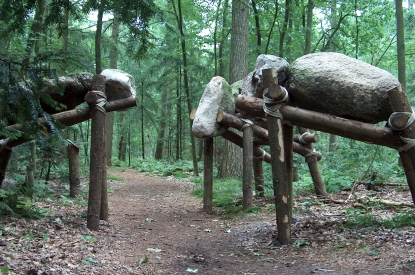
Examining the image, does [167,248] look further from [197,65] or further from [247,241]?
[197,65]

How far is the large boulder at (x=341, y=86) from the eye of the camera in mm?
5020

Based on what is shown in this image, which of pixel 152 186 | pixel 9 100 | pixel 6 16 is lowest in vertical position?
pixel 152 186

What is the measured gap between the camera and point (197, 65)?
1959 cm

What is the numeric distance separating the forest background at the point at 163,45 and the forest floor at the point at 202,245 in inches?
55.4

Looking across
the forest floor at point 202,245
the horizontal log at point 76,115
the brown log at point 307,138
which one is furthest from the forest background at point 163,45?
the brown log at point 307,138

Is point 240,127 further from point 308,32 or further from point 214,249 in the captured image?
point 308,32

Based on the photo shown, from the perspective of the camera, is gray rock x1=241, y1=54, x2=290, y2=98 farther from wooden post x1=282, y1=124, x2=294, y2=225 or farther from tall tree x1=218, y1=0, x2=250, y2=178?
tall tree x1=218, y1=0, x2=250, y2=178

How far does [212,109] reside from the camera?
7.87 metres

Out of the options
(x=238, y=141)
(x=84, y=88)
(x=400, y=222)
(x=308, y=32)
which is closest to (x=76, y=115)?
A: (x=84, y=88)

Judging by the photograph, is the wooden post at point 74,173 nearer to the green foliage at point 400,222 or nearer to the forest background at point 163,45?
the forest background at point 163,45

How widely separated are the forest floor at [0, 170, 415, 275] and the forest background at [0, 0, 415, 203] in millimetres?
1408

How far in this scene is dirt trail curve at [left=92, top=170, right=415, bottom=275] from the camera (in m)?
4.59

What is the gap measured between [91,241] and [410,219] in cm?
485

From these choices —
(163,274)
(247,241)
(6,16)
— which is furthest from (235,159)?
(6,16)
